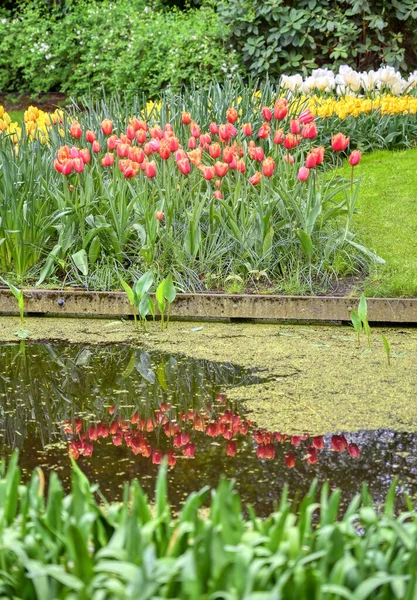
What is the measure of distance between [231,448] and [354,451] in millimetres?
477

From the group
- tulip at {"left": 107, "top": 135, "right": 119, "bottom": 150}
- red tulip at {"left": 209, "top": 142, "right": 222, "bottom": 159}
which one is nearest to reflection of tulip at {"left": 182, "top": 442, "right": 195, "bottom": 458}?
red tulip at {"left": 209, "top": 142, "right": 222, "bottom": 159}

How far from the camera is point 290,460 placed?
12.4 feet

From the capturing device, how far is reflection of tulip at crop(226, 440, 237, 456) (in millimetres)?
3877

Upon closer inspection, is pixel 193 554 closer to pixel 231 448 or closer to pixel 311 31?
pixel 231 448

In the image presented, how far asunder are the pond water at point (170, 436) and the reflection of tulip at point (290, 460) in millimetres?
12

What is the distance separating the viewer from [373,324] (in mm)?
6141

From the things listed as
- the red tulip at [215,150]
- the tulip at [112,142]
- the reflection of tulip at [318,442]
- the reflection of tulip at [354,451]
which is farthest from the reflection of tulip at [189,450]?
the tulip at [112,142]

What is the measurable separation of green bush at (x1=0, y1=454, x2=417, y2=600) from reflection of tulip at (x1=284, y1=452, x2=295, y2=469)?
1.12 m

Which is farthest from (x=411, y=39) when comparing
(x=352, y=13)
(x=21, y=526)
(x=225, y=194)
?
(x=21, y=526)

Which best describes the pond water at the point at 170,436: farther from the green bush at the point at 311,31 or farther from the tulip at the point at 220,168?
the green bush at the point at 311,31

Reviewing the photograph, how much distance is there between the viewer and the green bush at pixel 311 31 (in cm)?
1321

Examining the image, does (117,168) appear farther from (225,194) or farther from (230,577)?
(230,577)

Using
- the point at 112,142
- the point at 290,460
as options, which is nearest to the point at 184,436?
the point at 290,460

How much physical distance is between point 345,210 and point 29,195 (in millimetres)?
2202
